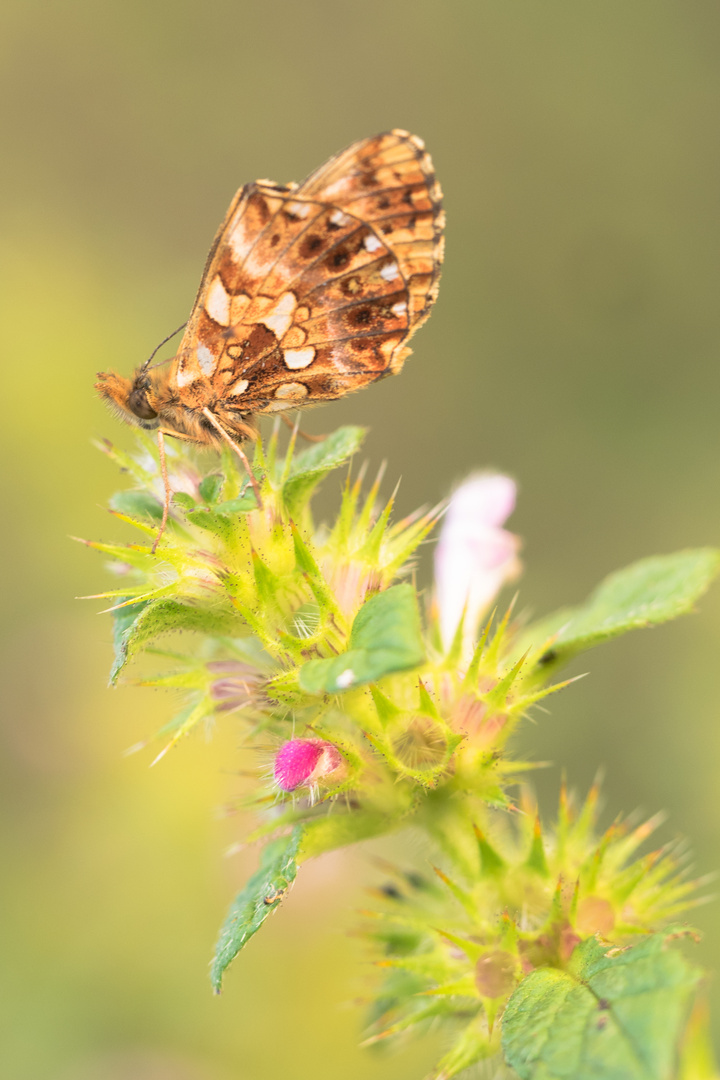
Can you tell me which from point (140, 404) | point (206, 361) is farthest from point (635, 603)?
point (140, 404)

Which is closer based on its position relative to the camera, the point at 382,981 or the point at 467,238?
the point at 382,981

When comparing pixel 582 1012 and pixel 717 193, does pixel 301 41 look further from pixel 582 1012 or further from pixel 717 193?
pixel 582 1012

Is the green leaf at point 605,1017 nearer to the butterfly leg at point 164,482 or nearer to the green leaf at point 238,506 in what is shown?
the green leaf at point 238,506

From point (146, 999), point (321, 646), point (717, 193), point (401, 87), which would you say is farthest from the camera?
point (401, 87)

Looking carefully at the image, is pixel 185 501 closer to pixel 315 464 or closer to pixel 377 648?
pixel 315 464

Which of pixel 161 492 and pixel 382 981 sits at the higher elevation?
pixel 161 492

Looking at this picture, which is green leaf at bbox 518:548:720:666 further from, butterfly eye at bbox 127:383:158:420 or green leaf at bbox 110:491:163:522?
butterfly eye at bbox 127:383:158:420

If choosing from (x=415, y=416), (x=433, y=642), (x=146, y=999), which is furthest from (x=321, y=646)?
(x=415, y=416)
